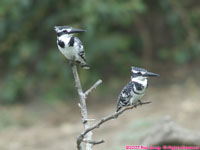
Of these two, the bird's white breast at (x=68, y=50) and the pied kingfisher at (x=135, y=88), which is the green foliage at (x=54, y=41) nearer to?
the bird's white breast at (x=68, y=50)

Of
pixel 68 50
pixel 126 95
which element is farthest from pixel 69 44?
pixel 126 95

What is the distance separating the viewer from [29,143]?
20.5ft

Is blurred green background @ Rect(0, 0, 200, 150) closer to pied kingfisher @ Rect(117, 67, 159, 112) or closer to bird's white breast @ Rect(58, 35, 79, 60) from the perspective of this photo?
bird's white breast @ Rect(58, 35, 79, 60)

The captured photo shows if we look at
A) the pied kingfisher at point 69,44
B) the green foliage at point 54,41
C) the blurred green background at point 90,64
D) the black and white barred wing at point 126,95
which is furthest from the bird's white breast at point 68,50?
the green foliage at point 54,41

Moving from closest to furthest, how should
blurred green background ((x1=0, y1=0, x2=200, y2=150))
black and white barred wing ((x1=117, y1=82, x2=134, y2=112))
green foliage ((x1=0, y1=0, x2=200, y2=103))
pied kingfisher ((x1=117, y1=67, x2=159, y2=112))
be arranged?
pied kingfisher ((x1=117, y1=67, x2=159, y2=112))
black and white barred wing ((x1=117, y1=82, x2=134, y2=112))
blurred green background ((x1=0, y1=0, x2=200, y2=150))
green foliage ((x1=0, y1=0, x2=200, y2=103))

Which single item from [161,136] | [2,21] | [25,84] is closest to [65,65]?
[25,84]

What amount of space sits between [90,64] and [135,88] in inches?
193

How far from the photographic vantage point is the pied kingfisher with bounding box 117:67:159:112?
2453 millimetres

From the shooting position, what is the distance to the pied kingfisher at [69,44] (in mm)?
2805

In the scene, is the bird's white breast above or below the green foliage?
below

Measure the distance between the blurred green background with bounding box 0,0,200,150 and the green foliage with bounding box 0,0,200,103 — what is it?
0.02m

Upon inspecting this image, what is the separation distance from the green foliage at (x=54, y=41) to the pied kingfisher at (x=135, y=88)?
4147mm

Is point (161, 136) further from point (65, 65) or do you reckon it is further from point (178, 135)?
point (65, 65)

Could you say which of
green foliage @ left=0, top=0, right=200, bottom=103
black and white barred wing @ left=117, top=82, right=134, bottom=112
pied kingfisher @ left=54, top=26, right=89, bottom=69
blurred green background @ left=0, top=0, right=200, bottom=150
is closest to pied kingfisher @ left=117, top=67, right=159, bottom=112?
black and white barred wing @ left=117, top=82, right=134, bottom=112
